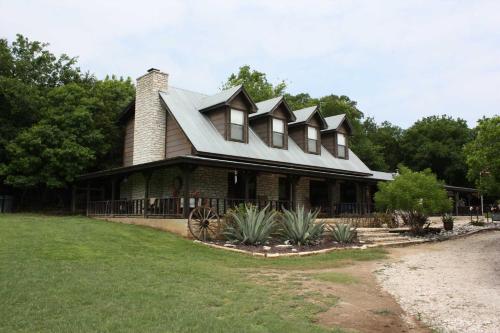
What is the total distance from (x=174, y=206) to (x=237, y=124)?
588cm

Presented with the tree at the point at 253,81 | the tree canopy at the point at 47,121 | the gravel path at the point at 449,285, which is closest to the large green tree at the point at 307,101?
the tree at the point at 253,81

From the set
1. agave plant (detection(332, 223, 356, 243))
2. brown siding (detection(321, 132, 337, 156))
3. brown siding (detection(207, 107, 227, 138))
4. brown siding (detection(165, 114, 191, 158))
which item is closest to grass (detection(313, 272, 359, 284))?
agave plant (detection(332, 223, 356, 243))

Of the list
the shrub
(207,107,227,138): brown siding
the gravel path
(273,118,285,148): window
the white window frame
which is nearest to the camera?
the gravel path

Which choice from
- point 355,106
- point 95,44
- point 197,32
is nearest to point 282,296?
point 197,32

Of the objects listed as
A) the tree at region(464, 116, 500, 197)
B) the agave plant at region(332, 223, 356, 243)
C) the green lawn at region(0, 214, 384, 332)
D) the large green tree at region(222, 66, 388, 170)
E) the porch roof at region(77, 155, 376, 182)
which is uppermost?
the large green tree at region(222, 66, 388, 170)

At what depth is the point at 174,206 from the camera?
59.5 ft

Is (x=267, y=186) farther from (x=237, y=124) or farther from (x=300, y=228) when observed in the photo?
(x=300, y=228)

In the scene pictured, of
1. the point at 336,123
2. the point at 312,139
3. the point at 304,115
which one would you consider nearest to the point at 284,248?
the point at 312,139

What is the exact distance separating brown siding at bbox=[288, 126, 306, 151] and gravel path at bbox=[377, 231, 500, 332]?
1070cm

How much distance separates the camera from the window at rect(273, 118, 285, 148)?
24.2m

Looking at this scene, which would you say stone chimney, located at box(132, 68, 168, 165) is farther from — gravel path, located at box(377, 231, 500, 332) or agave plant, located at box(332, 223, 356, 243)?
gravel path, located at box(377, 231, 500, 332)

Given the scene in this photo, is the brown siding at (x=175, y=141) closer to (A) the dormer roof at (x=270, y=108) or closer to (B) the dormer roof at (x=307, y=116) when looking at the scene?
(A) the dormer roof at (x=270, y=108)

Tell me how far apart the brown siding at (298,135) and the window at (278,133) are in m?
1.95

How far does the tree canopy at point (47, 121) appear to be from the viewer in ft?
73.8
